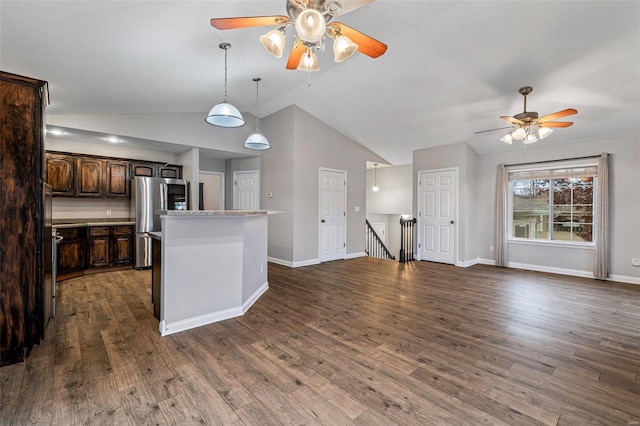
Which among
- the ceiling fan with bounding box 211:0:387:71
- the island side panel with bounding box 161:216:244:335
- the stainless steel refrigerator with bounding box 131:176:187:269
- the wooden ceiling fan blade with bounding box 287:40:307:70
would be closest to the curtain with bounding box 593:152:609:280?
the ceiling fan with bounding box 211:0:387:71

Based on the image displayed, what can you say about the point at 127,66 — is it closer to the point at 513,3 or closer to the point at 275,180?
the point at 275,180

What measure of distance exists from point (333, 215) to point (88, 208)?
4.84m

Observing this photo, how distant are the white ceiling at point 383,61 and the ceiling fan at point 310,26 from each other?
65cm

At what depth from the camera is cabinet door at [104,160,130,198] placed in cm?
551

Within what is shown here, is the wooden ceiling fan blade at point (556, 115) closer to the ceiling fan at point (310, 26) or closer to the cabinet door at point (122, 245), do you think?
the ceiling fan at point (310, 26)

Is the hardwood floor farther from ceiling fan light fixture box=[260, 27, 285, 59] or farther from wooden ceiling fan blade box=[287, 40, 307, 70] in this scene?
wooden ceiling fan blade box=[287, 40, 307, 70]

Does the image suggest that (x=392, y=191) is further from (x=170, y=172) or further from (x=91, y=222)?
(x=91, y=222)

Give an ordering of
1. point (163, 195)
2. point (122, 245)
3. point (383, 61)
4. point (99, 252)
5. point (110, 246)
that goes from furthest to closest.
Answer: point (163, 195)
point (122, 245)
point (110, 246)
point (99, 252)
point (383, 61)

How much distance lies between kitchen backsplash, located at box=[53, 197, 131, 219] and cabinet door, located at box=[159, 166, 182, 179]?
0.88 m

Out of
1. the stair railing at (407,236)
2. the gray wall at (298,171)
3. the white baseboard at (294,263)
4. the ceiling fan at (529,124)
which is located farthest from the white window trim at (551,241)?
the white baseboard at (294,263)

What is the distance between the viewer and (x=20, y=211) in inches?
92.4

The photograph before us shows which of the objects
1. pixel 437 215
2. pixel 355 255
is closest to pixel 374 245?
pixel 355 255

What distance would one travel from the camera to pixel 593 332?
2953 millimetres

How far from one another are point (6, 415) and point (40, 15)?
258 centimetres
